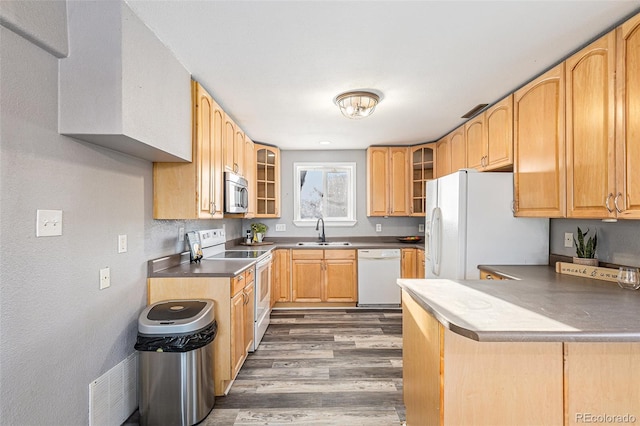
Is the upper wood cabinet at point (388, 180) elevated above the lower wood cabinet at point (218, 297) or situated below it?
above

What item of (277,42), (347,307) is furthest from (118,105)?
(347,307)

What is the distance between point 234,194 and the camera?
116 inches

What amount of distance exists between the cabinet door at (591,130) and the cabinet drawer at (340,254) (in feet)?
8.32

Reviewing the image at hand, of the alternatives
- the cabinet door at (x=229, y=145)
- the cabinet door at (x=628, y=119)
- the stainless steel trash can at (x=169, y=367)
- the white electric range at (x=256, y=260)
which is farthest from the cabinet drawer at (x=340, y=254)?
the cabinet door at (x=628, y=119)

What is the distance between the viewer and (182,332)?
5.73ft

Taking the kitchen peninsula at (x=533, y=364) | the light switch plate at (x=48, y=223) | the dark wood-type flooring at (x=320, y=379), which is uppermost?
the light switch plate at (x=48, y=223)

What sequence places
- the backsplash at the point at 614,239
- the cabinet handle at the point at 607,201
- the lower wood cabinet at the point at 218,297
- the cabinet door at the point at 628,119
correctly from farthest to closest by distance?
the lower wood cabinet at the point at 218,297 → the backsplash at the point at 614,239 → the cabinet handle at the point at 607,201 → the cabinet door at the point at 628,119

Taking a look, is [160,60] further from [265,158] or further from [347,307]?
[347,307]

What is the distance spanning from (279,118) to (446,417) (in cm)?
283

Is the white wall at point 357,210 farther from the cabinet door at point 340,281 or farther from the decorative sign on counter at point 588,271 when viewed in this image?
the decorative sign on counter at point 588,271

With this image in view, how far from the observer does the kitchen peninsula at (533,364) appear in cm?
107

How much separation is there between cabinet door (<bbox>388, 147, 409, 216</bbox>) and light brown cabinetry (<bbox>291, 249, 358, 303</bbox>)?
1125mm

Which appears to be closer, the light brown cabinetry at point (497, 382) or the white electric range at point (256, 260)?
the light brown cabinetry at point (497, 382)

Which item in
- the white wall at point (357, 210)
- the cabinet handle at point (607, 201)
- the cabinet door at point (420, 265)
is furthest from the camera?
the white wall at point (357, 210)
